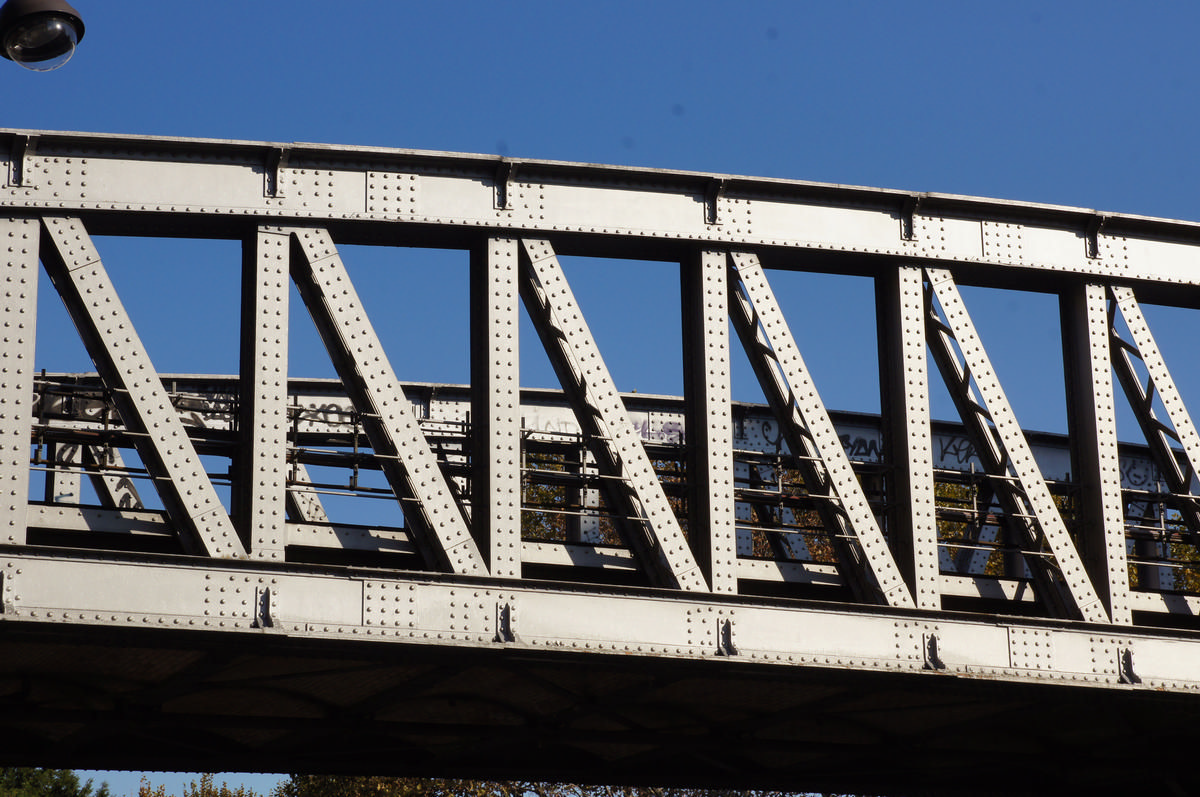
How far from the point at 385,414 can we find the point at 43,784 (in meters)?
36.6

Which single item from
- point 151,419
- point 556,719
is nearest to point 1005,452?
point 556,719

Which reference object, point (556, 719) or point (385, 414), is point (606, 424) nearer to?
point (385, 414)

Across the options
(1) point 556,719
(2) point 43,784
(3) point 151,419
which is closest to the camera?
(3) point 151,419

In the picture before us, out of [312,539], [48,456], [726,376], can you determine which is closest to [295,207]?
[312,539]

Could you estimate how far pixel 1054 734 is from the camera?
18.8m

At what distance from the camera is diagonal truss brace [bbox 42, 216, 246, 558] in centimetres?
1312

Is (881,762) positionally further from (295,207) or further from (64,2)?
(64,2)

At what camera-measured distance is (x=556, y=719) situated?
17.1 m

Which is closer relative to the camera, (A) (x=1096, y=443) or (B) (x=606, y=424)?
(B) (x=606, y=424)

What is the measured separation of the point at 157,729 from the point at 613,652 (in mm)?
6253

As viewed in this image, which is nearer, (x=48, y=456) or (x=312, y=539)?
(x=312, y=539)

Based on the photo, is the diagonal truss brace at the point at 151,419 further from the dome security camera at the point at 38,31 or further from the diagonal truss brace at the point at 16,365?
the dome security camera at the point at 38,31

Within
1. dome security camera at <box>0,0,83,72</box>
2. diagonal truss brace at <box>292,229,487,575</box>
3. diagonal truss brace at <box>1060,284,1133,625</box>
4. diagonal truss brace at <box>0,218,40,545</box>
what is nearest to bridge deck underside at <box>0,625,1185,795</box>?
diagonal truss brace at <box>292,229,487,575</box>

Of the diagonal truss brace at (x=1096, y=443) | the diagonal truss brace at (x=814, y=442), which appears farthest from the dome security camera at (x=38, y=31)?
the diagonal truss brace at (x=1096, y=443)
